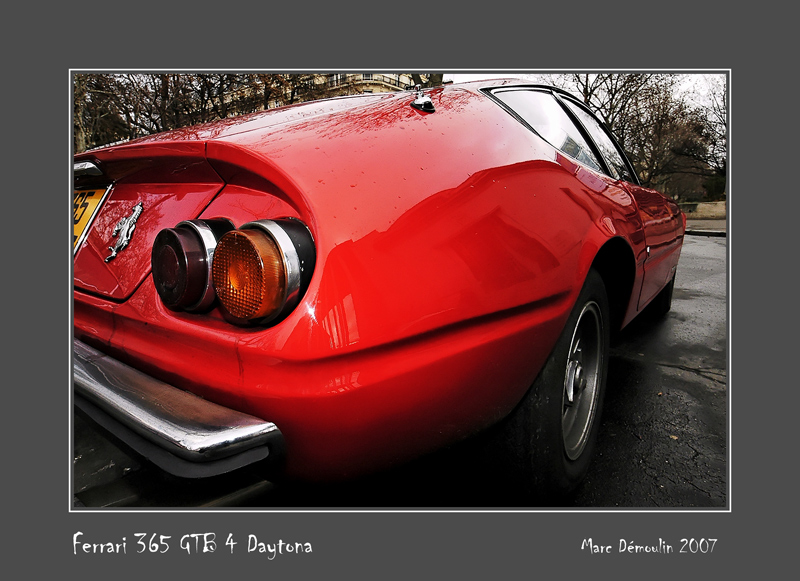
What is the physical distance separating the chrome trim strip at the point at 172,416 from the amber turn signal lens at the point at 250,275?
A: 0.22 metres

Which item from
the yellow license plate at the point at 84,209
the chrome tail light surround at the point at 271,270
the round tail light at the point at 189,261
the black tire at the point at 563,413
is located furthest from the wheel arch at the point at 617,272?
the yellow license plate at the point at 84,209

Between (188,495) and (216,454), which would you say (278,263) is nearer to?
(216,454)

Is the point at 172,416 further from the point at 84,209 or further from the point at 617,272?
the point at 617,272

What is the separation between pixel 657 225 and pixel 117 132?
2448mm

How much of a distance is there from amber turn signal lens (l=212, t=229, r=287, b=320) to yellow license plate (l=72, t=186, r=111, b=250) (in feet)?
2.42

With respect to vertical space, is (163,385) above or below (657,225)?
below

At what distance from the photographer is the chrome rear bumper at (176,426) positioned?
99 centimetres

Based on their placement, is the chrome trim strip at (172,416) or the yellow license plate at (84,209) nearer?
the chrome trim strip at (172,416)

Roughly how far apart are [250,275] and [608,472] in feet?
5.33

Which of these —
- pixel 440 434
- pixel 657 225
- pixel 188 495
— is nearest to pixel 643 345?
pixel 657 225

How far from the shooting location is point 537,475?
156 centimetres

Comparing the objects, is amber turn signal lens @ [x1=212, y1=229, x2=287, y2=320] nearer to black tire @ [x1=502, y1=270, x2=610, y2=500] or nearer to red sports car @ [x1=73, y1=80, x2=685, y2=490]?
red sports car @ [x1=73, y1=80, x2=685, y2=490]

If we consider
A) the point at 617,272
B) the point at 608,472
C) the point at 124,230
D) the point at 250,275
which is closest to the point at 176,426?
the point at 250,275

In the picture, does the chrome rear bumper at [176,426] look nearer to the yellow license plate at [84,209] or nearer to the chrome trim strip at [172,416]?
the chrome trim strip at [172,416]
